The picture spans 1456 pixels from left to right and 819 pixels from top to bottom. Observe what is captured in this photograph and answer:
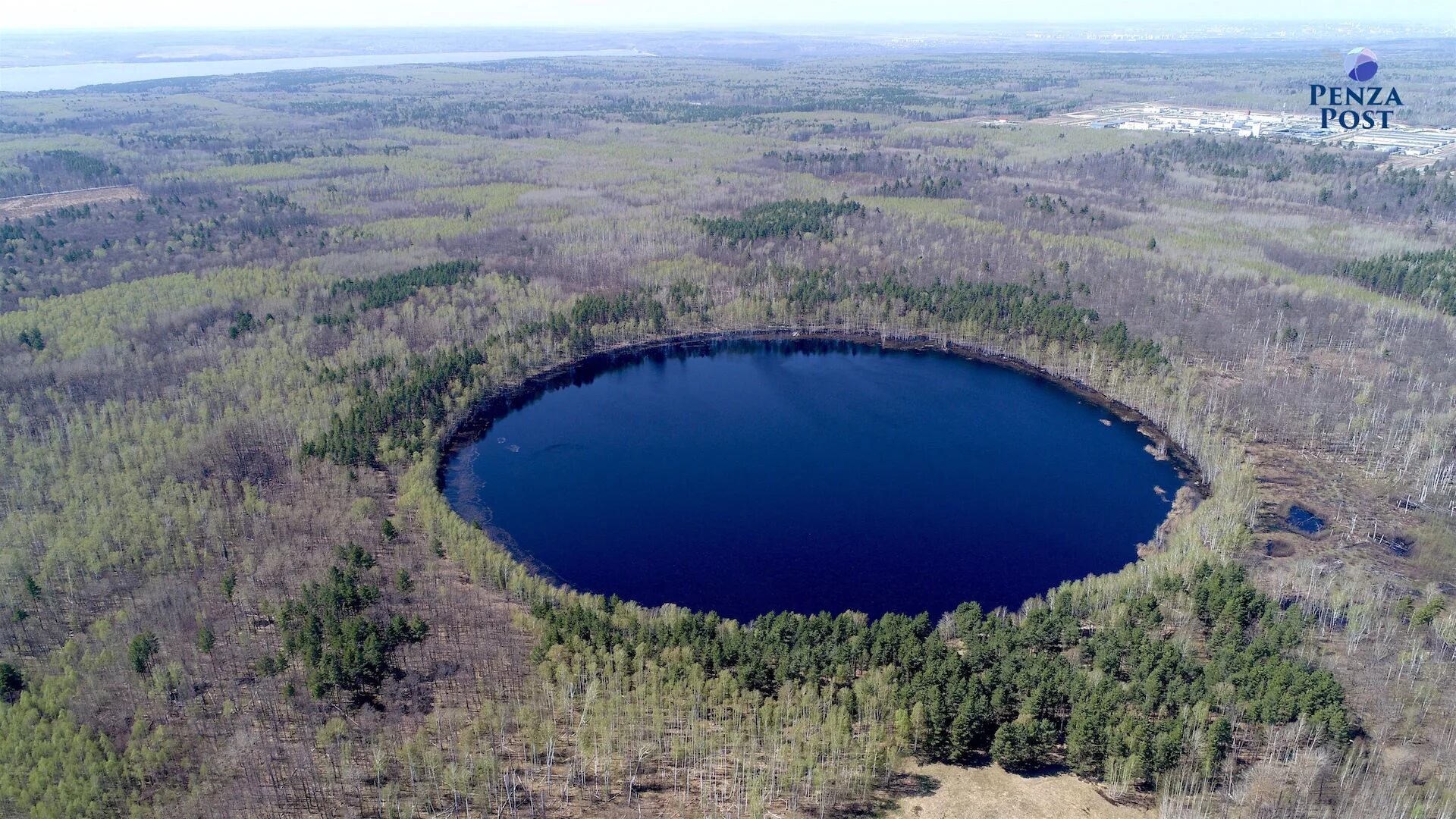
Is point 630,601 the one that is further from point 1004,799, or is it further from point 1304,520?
point 1304,520

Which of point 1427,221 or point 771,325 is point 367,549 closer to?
point 771,325

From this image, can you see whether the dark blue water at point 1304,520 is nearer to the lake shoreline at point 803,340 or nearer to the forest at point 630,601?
the forest at point 630,601

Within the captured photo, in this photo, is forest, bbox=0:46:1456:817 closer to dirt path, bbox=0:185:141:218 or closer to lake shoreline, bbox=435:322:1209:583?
lake shoreline, bbox=435:322:1209:583

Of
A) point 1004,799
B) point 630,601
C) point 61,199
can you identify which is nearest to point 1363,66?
point 1004,799

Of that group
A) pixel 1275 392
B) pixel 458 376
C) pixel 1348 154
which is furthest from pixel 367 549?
pixel 1348 154

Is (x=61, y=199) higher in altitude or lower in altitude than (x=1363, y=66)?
lower
